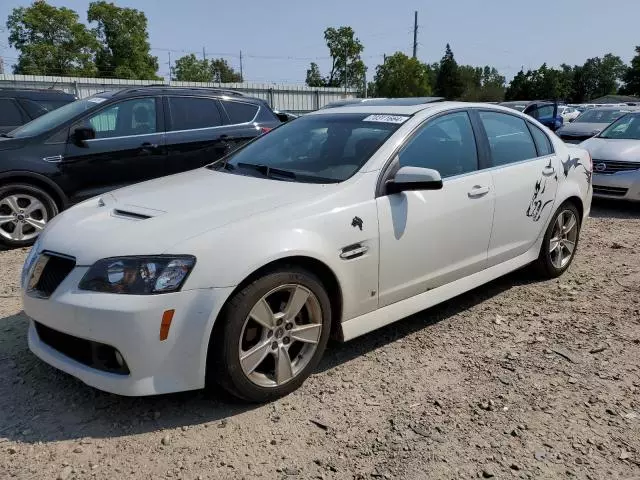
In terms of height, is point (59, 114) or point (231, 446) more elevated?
point (59, 114)

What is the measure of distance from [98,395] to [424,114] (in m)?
2.70

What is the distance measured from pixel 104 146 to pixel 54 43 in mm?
58825

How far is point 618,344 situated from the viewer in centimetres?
376

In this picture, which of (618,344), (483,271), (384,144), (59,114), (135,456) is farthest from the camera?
(59,114)

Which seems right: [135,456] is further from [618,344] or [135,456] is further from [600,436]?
[618,344]

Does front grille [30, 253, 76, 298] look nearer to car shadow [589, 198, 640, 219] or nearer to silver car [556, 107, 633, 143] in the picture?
car shadow [589, 198, 640, 219]

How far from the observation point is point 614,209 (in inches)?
328

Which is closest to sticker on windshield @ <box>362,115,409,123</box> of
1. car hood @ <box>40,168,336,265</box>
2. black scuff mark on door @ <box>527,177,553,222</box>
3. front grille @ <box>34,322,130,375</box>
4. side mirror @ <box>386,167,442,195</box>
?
side mirror @ <box>386,167,442,195</box>

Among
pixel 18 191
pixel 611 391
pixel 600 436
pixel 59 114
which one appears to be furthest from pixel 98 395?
pixel 59 114

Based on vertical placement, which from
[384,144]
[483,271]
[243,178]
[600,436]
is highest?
[384,144]

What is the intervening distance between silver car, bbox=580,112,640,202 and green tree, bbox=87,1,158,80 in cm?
5412

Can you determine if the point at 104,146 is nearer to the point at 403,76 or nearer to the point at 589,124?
the point at 589,124

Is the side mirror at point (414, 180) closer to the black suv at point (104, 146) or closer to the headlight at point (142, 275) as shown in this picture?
the headlight at point (142, 275)

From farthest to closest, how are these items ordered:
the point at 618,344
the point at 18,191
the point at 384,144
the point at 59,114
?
1. the point at 59,114
2. the point at 18,191
3. the point at 618,344
4. the point at 384,144
